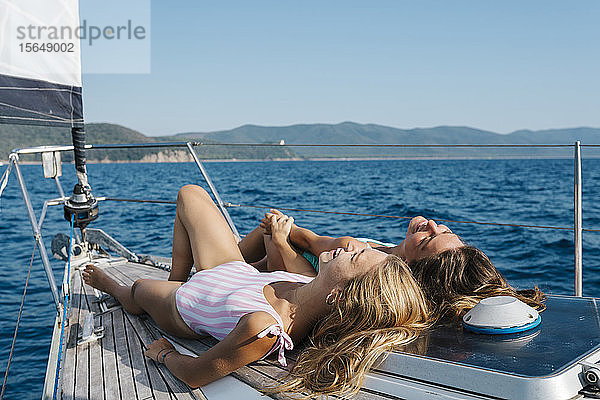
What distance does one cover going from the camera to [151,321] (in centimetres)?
245

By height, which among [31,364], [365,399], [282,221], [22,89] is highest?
[22,89]

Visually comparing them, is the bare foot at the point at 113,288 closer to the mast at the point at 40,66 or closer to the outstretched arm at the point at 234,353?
the mast at the point at 40,66

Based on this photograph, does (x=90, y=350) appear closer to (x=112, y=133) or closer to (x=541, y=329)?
(x=541, y=329)

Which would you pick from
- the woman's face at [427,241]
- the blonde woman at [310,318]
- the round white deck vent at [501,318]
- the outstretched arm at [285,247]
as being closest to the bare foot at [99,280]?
the blonde woman at [310,318]

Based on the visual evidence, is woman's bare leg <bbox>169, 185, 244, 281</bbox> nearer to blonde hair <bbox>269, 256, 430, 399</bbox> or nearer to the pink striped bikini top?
the pink striped bikini top

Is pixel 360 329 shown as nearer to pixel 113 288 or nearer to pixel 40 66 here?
pixel 113 288

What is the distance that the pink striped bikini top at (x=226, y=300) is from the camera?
69.7 inches

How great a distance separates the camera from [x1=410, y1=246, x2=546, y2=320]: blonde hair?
1911 millimetres

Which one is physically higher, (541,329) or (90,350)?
(541,329)

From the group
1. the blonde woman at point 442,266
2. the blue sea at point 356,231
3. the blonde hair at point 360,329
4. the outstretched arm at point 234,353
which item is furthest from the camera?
the blue sea at point 356,231

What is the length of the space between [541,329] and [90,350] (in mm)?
1732

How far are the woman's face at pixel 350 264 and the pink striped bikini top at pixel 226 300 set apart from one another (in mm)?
238

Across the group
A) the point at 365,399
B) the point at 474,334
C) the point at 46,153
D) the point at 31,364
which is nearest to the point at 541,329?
the point at 474,334

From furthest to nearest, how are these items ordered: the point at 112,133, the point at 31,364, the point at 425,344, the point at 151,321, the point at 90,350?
the point at 112,133, the point at 31,364, the point at 151,321, the point at 90,350, the point at 425,344
